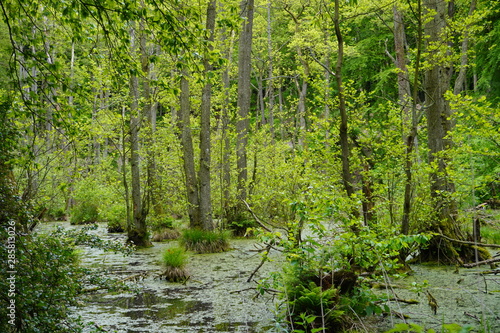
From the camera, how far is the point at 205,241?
8672mm

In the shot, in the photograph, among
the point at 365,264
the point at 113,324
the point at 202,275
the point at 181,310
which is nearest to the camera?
the point at 365,264

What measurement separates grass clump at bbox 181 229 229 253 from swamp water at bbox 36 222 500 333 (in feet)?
4.79

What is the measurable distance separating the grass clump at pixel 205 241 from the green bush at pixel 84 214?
352 inches

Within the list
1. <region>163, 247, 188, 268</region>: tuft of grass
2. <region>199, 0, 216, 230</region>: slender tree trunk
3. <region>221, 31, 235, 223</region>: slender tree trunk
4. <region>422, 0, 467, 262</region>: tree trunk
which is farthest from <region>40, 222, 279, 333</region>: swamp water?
<region>221, 31, 235, 223</region>: slender tree trunk

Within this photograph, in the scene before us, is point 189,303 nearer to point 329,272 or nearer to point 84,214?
point 329,272

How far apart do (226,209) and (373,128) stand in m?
6.03

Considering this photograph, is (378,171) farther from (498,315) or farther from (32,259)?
(32,259)

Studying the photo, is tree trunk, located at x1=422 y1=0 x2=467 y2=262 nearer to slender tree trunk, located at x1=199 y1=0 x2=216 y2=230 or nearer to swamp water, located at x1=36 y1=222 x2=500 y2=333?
swamp water, located at x1=36 y1=222 x2=500 y2=333

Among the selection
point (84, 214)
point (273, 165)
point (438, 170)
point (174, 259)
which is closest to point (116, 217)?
point (84, 214)

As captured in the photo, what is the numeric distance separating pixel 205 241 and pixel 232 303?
12.5ft

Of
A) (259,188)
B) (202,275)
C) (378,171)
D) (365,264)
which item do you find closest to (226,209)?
(259,188)

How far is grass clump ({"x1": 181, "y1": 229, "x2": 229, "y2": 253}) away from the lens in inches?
340

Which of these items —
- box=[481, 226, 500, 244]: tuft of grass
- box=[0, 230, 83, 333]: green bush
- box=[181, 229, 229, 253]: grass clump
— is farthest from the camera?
box=[181, 229, 229, 253]: grass clump

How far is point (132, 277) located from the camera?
241 inches
